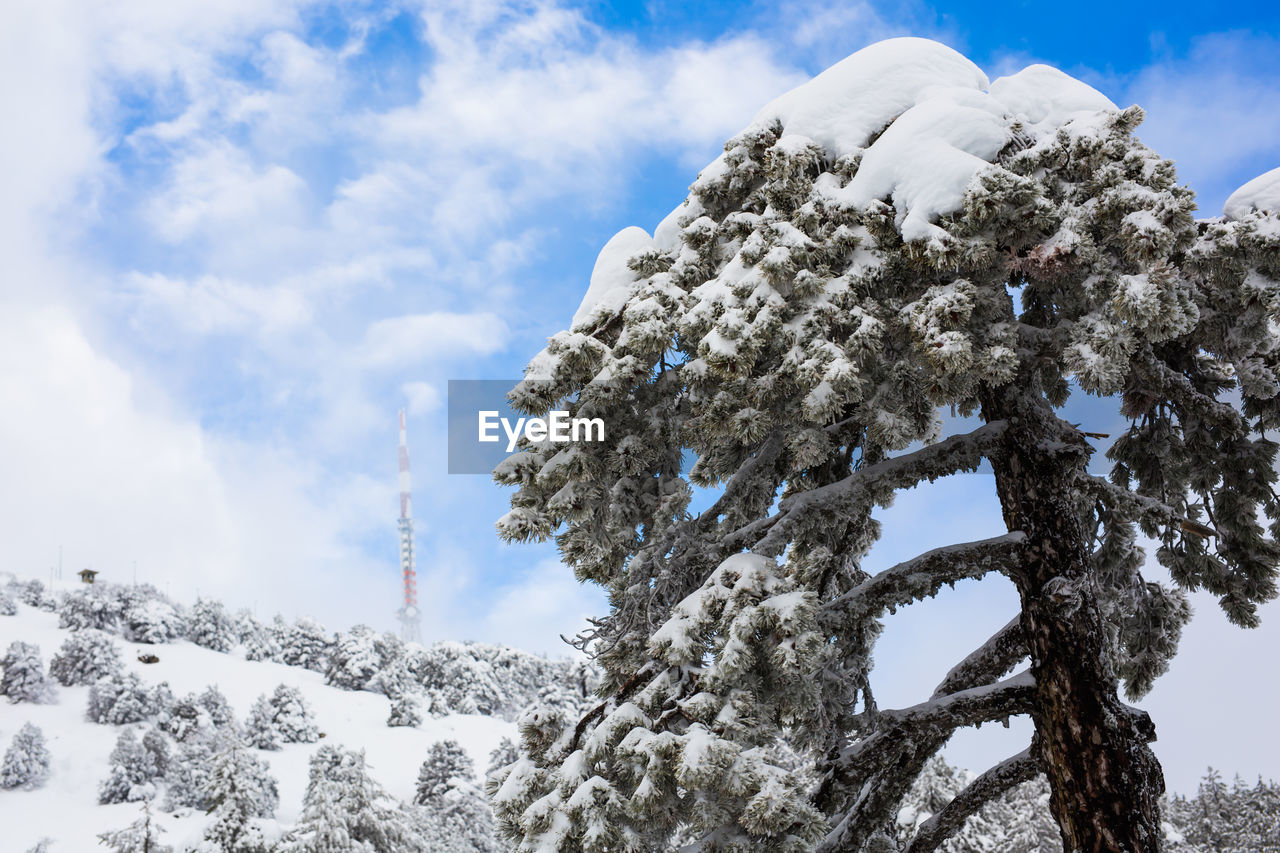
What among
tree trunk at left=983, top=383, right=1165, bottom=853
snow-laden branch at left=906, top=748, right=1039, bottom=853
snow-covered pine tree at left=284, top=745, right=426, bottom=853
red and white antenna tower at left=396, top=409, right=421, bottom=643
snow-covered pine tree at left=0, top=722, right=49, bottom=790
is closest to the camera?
tree trunk at left=983, top=383, right=1165, bottom=853

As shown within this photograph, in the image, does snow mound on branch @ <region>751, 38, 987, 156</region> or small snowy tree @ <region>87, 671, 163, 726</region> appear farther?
small snowy tree @ <region>87, 671, 163, 726</region>

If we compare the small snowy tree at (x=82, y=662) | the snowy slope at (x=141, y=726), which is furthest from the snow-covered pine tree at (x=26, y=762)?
the small snowy tree at (x=82, y=662)

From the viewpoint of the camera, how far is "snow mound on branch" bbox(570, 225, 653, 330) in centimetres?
678

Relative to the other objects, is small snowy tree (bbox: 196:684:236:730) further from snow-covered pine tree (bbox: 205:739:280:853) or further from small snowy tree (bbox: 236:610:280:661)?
snow-covered pine tree (bbox: 205:739:280:853)

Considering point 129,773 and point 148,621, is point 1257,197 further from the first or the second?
point 148,621

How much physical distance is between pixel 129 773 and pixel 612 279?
44817mm

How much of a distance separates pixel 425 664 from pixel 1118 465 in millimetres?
67323

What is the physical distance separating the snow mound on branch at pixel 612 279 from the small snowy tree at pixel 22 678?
56.9m

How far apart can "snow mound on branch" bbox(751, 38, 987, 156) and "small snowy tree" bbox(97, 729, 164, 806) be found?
45087 millimetres

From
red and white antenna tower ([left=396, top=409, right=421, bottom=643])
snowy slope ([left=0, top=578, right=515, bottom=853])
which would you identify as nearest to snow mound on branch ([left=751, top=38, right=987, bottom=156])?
snowy slope ([left=0, top=578, right=515, bottom=853])

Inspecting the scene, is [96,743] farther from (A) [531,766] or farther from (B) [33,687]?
(A) [531,766]

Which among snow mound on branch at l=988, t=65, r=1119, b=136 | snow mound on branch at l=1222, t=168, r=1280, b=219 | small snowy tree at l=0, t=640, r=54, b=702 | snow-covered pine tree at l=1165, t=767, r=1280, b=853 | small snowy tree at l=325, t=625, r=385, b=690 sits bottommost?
snow-covered pine tree at l=1165, t=767, r=1280, b=853

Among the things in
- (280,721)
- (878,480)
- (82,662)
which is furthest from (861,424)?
(82,662)

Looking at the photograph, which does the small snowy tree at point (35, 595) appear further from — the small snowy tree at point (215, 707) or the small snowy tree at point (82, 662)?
the small snowy tree at point (215, 707)
